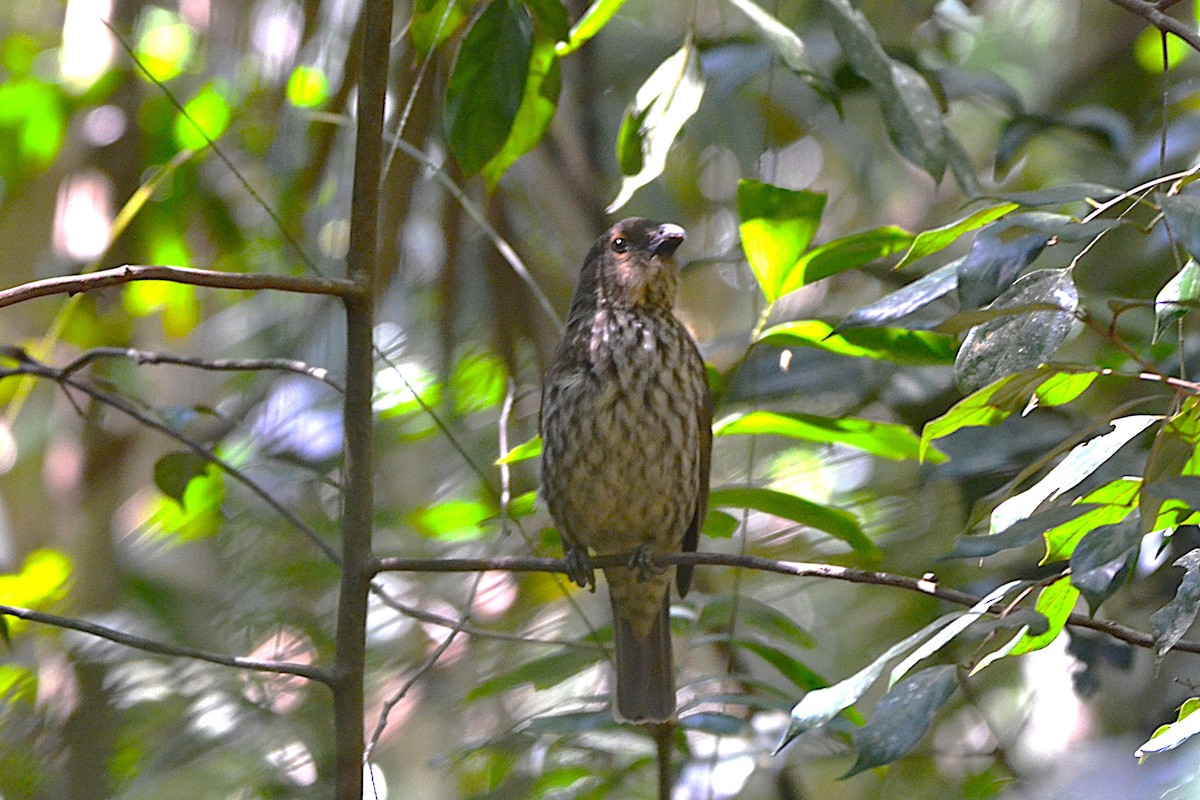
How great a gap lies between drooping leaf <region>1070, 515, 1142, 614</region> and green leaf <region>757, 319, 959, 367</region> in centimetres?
81

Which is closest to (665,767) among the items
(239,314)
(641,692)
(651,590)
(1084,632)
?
(641,692)

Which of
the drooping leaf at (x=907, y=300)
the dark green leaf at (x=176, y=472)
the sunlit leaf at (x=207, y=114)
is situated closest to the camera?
the drooping leaf at (x=907, y=300)

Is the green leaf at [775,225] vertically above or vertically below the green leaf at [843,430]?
above

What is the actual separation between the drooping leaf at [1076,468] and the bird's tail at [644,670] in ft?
3.87

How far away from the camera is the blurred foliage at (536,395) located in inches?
63.2

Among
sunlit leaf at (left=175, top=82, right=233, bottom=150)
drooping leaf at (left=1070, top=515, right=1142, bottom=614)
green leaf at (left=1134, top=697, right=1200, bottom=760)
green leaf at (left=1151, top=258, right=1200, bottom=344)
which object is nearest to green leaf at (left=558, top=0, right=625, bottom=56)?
green leaf at (left=1151, top=258, right=1200, bottom=344)

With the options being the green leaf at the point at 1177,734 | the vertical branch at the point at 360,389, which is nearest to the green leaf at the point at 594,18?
the vertical branch at the point at 360,389

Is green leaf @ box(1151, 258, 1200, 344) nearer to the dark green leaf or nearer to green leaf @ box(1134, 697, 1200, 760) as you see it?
green leaf @ box(1134, 697, 1200, 760)

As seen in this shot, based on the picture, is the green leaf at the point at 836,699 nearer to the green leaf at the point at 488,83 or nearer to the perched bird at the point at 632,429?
the green leaf at the point at 488,83

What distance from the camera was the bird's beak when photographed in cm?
302

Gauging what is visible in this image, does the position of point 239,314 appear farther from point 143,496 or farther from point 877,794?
point 877,794

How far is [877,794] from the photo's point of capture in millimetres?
3367

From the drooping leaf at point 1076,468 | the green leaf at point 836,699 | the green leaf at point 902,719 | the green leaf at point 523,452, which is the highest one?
the green leaf at point 523,452

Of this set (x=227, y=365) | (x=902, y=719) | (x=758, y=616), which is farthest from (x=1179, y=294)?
(x=227, y=365)
